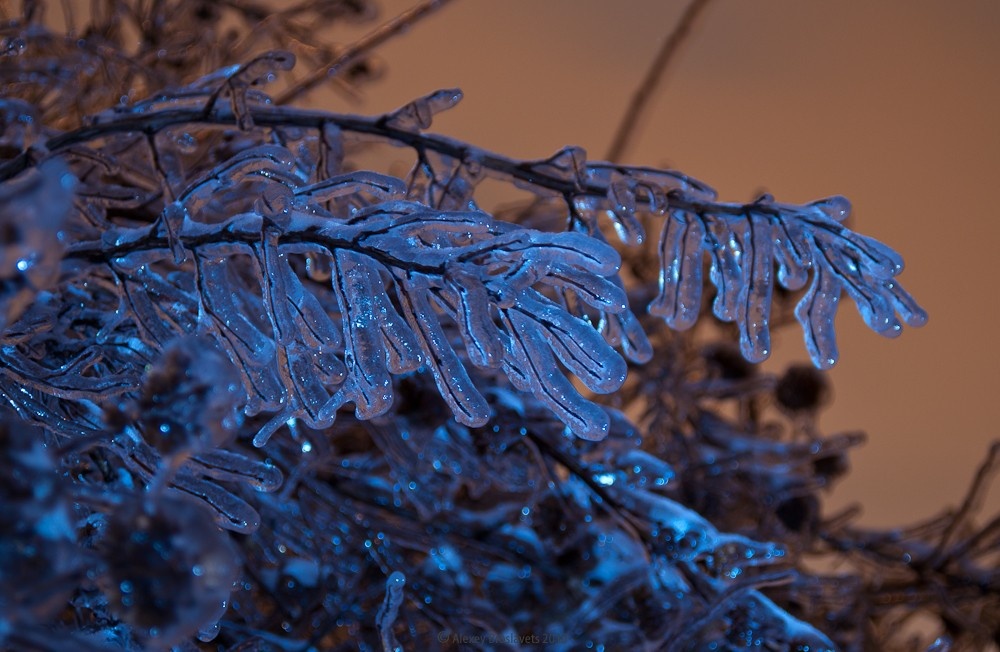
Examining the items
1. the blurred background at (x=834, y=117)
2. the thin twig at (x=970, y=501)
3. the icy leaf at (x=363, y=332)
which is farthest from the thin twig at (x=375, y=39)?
the blurred background at (x=834, y=117)

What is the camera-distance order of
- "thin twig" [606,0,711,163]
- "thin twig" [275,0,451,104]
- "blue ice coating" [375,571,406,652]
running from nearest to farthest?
"blue ice coating" [375,571,406,652]
"thin twig" [275,0,451,104]
"thin twig" [606,0,711,163]

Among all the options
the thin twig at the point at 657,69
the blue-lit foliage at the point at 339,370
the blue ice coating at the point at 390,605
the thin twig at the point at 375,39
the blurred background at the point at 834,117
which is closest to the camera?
the blue-lit foliage at the point at 339,370

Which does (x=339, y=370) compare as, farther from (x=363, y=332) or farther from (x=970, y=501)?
(x=970, y=501)

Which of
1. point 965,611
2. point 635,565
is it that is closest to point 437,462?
point 635,565

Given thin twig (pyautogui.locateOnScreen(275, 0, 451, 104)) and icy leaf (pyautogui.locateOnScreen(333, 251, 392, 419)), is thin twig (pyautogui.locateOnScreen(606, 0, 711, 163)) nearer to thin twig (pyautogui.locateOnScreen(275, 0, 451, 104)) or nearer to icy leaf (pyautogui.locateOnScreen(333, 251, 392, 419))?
thin twig (pyautogui.locateOnScreen(275, 0, 451, 104))

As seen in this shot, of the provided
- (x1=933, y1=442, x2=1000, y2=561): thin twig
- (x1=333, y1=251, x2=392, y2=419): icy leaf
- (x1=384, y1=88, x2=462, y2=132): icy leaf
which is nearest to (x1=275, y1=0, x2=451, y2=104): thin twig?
(x1=384, y1=88, x2=462, y2=132): icy leaf

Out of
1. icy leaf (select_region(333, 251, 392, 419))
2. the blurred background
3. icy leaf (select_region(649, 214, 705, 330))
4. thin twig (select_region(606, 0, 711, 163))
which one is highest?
the blurred background

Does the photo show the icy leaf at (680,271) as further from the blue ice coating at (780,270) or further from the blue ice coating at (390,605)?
the blue ice coating at (390,605)
